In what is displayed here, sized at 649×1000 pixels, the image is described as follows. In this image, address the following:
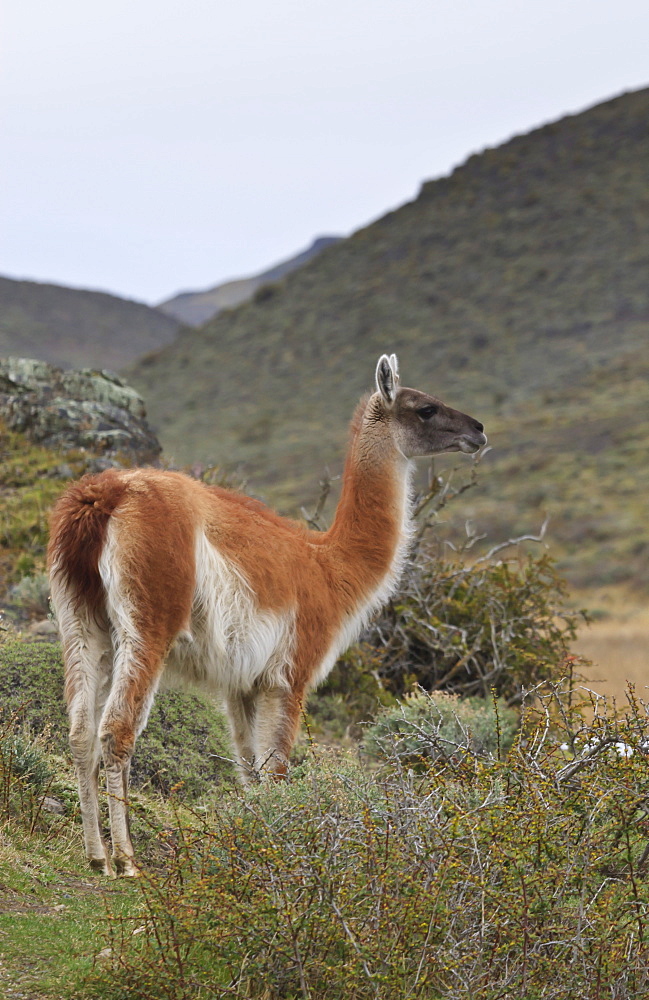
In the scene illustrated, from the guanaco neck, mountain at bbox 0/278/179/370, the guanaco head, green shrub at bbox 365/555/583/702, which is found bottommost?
green shrub at bbox 365/555/583/702

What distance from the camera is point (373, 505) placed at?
667 centimetres

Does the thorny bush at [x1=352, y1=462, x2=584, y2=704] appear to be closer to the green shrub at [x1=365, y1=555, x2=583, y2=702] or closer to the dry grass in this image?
the green shrub at [x1=365, y1=555, x2=583, y2=702]

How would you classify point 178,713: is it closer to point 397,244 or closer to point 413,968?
point 413,968

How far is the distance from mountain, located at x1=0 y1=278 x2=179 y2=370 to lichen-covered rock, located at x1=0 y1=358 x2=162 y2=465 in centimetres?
4326

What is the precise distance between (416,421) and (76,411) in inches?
308

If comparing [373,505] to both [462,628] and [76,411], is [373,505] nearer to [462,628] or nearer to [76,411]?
[462,628]

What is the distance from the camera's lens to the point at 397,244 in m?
57.9

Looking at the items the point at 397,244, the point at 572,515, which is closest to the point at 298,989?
the point at 572,515

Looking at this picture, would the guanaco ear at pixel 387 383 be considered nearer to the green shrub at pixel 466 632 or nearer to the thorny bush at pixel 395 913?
the thorny bush at pixel 395 913

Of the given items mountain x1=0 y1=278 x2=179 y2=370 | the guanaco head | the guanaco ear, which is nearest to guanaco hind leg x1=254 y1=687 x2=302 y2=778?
the guanaco head

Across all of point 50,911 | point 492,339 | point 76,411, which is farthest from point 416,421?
point 492,339

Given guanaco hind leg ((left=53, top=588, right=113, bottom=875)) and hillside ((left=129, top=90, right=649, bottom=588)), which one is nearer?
guanaco hind leg ((left=53, top=588, right=113, bottom=875))

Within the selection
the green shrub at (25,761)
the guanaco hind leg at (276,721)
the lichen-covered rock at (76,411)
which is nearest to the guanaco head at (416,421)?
the guanaco hind leg at (276,721)

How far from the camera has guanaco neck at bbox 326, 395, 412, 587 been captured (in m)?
6.55
